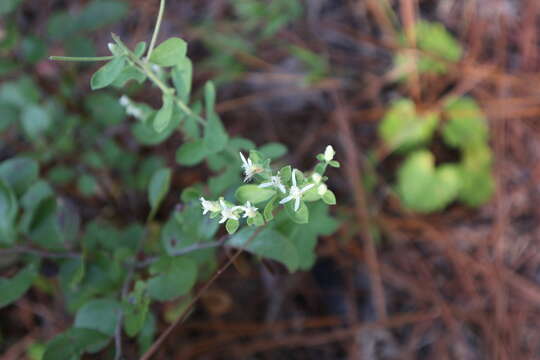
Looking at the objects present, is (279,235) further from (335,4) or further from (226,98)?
(335,4)

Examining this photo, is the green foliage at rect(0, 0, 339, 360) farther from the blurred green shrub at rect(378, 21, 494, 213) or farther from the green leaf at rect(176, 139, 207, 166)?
the blurred green shrub at rect(378, 21, 494, 213)

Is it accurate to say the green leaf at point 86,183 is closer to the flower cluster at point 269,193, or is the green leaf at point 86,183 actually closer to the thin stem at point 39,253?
the thin stem at point 39,253

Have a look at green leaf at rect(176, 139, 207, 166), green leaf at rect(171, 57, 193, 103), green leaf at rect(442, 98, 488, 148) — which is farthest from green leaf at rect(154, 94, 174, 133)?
green leaf at rect(442, 98, 488, 148)

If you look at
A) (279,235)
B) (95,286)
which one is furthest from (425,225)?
(95,286)

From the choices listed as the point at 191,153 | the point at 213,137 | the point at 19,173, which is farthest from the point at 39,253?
the point at 213,137

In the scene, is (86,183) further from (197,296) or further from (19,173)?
(197,296)
